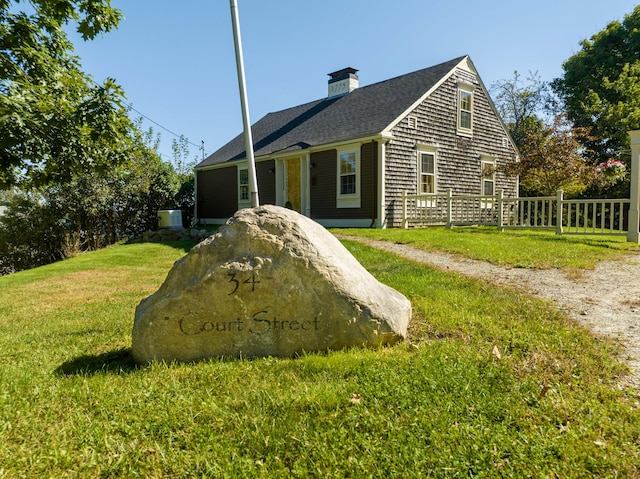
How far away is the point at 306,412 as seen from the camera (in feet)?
8.71

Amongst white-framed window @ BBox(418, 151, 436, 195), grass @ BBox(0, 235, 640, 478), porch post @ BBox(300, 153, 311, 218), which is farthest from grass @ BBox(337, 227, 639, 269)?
porch post @ BBox(300, 153, 311, 218)

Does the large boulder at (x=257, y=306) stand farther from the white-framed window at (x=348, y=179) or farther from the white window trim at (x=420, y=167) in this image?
the white window trim at (x=420, y=167)

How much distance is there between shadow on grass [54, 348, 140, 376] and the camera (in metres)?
3.49

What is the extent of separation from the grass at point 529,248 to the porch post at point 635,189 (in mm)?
446

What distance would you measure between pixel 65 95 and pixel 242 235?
576 cm

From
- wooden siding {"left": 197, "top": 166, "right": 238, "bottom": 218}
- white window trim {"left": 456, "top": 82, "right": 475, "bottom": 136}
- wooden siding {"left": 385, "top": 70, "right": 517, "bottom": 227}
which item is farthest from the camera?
wooden siding {"left": 197, "top": 166, "right": 238, "bottom": 218}

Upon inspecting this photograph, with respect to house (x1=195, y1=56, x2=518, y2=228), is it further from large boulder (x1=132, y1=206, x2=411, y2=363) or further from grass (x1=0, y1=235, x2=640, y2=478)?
large boulder (x1=132, y1=206, x2=411, y2=363)

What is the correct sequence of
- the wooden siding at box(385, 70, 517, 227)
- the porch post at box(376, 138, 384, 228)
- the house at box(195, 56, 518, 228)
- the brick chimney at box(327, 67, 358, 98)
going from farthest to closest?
the brick chimney at box(327, 67, 358, 98)
the wooden siding at box(385, 70, 517, 227)
the house at box(195, 56, 518, 228)
the porch post at box(376, 138, 384, 228)

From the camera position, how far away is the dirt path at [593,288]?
3934 millimetres

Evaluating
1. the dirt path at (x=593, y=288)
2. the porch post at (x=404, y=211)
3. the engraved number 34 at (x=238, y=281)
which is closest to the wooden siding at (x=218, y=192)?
the porch post at (x=404, y=211)

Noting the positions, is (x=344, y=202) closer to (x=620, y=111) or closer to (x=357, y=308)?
(x=357, y=308)

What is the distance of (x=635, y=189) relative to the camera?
400 inches

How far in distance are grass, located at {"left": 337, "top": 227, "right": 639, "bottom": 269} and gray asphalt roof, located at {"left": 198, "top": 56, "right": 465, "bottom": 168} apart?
206 inches

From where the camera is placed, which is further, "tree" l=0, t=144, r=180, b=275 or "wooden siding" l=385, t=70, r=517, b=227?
"tree" l=0, t=144, r=180, b=275
